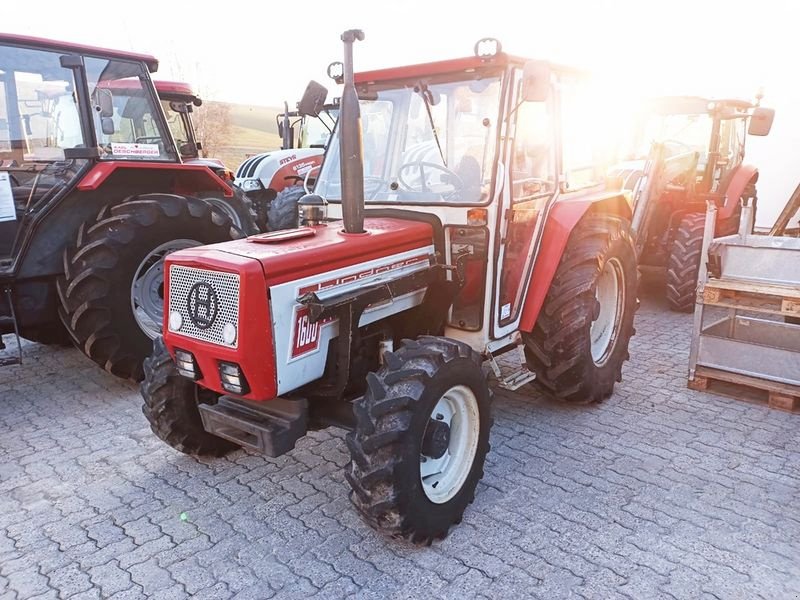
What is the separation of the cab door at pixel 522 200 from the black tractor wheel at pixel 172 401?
1.61 metres

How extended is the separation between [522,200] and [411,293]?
2.65 ft

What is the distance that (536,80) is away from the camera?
279 centimetres

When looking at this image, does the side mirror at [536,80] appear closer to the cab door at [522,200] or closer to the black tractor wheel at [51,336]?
the cab door at [522,200]

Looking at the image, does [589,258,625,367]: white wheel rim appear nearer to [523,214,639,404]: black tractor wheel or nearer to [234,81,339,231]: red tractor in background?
[523,214,639,404]: black tractor wheel

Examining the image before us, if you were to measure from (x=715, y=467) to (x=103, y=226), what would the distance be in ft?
13.4

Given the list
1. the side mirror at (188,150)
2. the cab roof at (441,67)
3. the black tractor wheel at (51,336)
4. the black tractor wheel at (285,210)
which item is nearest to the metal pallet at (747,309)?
the cab roof at (441,67)

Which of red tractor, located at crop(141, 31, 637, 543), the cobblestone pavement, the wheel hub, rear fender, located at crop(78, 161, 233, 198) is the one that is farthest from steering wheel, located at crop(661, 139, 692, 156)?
the wheel hub

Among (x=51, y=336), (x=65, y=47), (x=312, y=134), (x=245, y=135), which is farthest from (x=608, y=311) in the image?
(x=245, y=135)

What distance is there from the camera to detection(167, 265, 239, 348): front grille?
245 cm

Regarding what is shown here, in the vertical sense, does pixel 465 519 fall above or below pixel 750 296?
below

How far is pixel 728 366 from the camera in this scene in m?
4.16

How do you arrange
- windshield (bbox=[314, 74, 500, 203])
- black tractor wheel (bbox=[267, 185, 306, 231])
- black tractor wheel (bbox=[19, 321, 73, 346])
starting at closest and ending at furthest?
windshield (bbox=[314, 74, 500, 203]) → black tractor wheel (bbox=[19, 321, 73, 346]) → black tractor wheel (bbox=[267, 185, 306, 231])

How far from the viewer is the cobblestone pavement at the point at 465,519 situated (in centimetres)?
244

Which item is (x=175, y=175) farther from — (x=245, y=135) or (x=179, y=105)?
(x=245, y=135)
